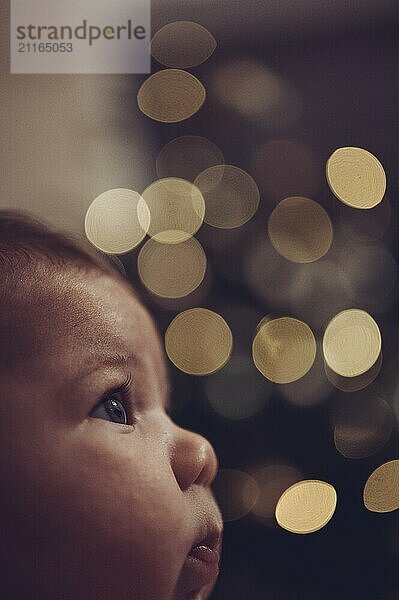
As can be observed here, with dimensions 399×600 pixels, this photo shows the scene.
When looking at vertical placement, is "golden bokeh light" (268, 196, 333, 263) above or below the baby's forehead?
above

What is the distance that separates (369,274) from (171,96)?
0.14m

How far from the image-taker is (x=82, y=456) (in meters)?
0.30

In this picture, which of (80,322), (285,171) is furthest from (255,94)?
(80,322)

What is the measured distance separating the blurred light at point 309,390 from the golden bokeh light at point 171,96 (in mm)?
147

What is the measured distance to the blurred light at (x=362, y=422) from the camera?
349mm

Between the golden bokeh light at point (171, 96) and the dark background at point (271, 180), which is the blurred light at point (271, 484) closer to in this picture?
the dark background at point (271, 180)

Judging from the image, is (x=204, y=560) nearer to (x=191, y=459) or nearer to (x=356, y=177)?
(x=191, y=459)

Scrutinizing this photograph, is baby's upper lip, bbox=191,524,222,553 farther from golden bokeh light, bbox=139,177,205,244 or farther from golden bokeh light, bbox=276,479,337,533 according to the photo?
golden bokeh light, bbox=139,177,205,244

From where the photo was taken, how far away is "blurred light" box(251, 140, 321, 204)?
1.16ft

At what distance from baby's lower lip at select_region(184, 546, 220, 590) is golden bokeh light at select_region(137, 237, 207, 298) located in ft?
0.41

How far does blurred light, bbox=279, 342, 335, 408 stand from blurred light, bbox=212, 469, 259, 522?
5 cm

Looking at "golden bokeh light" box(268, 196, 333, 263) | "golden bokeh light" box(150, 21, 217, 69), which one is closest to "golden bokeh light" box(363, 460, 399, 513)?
"golden bokeh light" box(268, 196, 333, 263)

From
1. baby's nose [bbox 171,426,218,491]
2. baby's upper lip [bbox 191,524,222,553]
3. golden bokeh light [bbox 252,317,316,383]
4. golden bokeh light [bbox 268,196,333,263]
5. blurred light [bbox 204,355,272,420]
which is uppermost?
golden bokeh light [bbox 268,196,333,263]

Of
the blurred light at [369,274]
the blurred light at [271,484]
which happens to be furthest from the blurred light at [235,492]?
the blurred light at [369,274]
